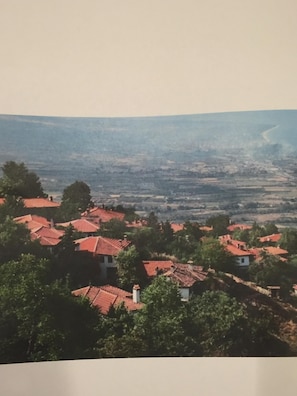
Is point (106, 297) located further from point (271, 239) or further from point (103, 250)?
point (271, 239)

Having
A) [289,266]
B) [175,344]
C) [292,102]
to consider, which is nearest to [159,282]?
[175,344]

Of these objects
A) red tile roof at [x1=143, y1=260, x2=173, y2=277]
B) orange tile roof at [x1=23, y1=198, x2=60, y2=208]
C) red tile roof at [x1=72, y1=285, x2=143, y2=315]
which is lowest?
red tile roof at [x1=72, y1=285, x2=143, y2=315]

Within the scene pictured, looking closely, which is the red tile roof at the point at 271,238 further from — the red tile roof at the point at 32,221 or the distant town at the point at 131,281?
the red tile roof at the point at 32,221

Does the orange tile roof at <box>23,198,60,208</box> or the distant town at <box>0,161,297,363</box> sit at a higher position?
the orange tile roof at <box>23,198,60,208</box>

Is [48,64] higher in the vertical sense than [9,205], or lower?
higher

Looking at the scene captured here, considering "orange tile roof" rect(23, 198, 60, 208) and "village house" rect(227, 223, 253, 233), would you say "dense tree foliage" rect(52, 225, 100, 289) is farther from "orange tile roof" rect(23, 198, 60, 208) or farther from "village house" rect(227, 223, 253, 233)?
"village house" rect(227, 223, 253, 233)

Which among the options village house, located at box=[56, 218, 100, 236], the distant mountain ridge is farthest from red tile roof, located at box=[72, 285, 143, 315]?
the distant mountain ridge

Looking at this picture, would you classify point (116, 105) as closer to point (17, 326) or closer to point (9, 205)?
point (9, 205)

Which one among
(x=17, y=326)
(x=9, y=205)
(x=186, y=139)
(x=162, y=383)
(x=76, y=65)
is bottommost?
(x=162, y=383)
